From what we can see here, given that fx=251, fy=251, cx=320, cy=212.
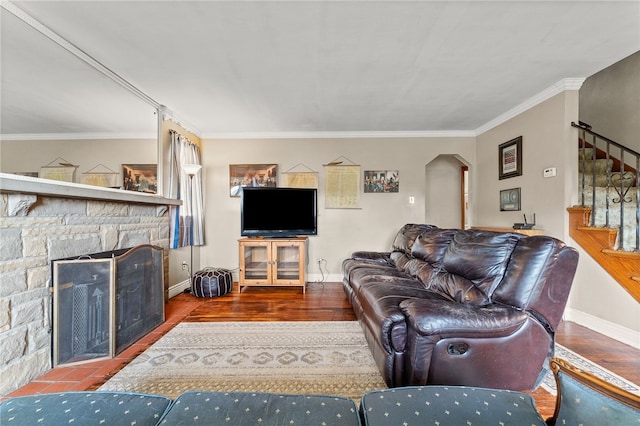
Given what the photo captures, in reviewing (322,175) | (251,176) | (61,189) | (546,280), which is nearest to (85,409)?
(61,189)

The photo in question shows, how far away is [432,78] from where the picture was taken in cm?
249

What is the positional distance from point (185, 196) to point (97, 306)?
1805mm

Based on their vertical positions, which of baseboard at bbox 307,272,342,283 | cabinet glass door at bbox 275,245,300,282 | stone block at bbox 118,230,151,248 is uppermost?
stone block at bbox 118,230,151,248

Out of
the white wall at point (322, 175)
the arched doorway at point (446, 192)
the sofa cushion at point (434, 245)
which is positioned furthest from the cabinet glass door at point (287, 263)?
the arched doorway at point (446, 192)

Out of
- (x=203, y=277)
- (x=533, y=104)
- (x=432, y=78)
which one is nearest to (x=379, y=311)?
(x=432, y=78)

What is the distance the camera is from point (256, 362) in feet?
6.13

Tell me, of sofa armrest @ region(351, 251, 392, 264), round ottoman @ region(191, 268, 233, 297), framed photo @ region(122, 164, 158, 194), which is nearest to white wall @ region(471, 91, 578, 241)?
sofa armrest @ region(351, 251, 392, 264)

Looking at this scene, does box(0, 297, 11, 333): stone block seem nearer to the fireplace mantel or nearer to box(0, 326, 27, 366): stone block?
box(0, 326, 27, 366): stone block

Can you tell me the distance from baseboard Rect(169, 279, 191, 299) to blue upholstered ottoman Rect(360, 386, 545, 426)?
3.20 m

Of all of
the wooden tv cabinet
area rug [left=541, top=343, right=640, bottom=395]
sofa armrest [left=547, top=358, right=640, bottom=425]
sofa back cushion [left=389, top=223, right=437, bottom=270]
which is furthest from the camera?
the wooden tv cabinet

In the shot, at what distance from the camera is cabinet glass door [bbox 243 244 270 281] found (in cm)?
349

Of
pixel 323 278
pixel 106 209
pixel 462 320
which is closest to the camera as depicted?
pixel 462 320

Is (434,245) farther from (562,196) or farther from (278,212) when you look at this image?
(278,212)

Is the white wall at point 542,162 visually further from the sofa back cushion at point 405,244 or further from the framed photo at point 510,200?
the sofa back cushion at point 405,244
